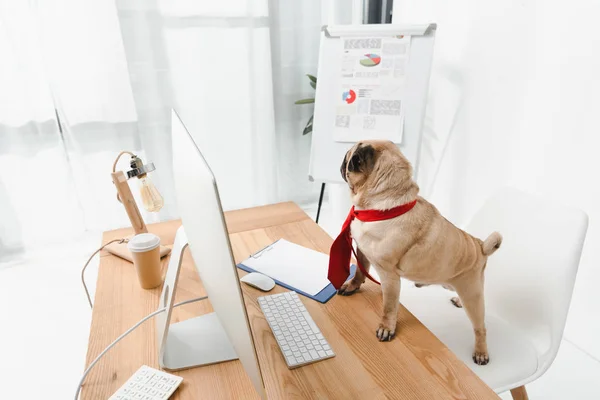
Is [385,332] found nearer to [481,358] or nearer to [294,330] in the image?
[294,330]

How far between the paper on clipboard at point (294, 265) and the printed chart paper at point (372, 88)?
1.08 m

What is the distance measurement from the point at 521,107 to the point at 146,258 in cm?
178

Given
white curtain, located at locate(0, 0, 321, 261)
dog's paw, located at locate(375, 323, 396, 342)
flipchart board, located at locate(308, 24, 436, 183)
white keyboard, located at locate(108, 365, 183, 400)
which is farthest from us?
white curtain, located at locate(0, 0, 321, 261)

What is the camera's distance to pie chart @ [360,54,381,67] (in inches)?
83.4

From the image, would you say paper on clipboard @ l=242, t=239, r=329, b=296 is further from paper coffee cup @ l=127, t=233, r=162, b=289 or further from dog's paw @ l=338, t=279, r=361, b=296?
paper coffee cup @ l=127, t=233, r=162, b=289

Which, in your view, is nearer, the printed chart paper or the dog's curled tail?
the dog's curled tail

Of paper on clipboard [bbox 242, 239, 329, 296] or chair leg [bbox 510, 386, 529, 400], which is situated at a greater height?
paper on clipboard [bbox 242, 239, 329, 296]

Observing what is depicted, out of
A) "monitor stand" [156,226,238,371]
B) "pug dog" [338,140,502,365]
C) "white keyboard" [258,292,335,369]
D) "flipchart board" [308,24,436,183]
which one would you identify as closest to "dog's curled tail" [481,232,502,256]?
"pug dog" [338,140,502,365]

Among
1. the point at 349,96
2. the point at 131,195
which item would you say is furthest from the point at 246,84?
the point at 131,195

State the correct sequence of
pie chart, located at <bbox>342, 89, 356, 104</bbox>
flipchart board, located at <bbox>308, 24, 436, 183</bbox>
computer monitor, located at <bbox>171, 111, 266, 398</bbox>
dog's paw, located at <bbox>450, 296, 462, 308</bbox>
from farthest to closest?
pie chart, located at <bbox>342, 89, 356, 104</bbox>
flipchart board, located at <bbox>308, 24, 436, 183</bbox>
dog's paw, located at <bbox>450, 296, 462, 308</bbox>
computer monitor, located at <bbox>171, 111, 266, 398</bbox>

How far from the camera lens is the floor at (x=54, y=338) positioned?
1600mm

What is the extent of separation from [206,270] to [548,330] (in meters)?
0.97

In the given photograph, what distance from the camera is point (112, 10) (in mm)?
2352

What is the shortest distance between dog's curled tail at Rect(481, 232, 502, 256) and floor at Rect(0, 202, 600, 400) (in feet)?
2.64
